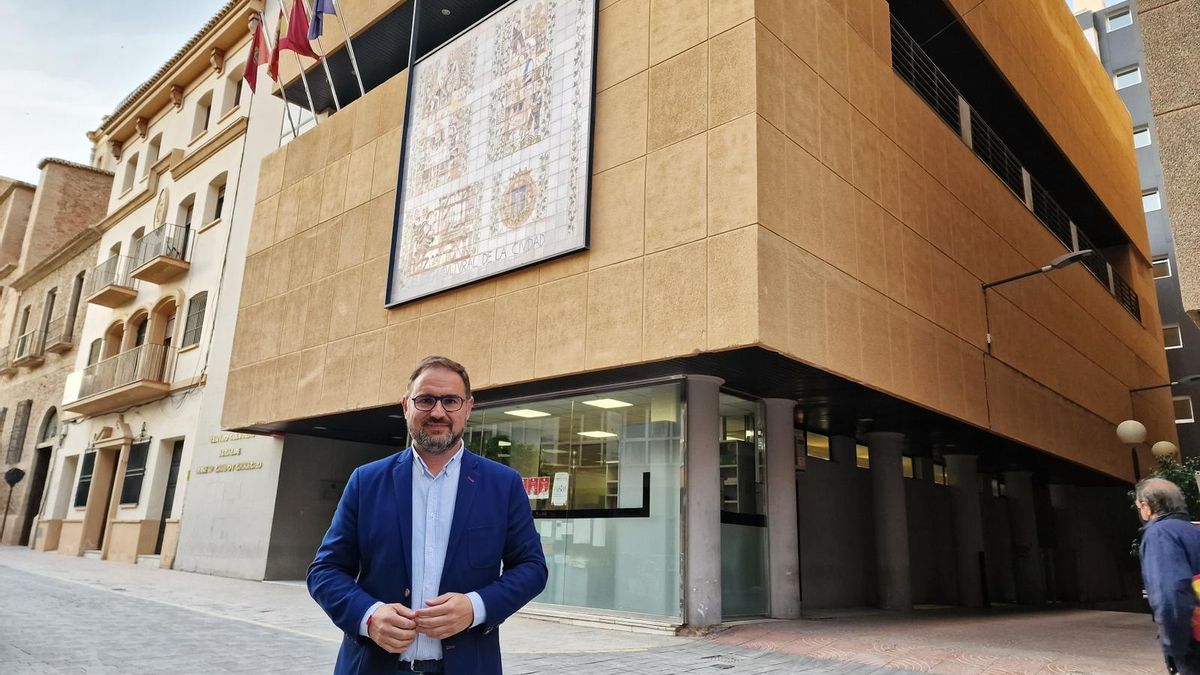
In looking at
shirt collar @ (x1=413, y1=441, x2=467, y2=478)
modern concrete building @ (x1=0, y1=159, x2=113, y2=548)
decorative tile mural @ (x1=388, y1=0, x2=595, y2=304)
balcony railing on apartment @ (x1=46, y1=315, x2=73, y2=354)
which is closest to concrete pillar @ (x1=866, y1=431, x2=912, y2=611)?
decorative tile mural @ (x1=388, y1=0, x2=595, y2=304)

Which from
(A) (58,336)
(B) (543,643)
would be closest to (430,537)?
(B) (543,643)

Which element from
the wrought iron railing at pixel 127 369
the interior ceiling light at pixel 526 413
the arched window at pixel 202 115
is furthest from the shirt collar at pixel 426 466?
the arched window at pixel 202 115

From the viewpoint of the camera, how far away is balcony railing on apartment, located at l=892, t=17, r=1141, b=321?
15.7 metres

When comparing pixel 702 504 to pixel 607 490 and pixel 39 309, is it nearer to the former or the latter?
pixel 607 490

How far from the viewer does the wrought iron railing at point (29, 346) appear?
33375 mm

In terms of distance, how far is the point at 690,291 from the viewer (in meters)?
10.5

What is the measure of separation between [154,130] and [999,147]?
1141 inches

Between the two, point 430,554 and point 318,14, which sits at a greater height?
point 318,14

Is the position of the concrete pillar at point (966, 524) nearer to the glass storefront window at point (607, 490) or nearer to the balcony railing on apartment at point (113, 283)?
the glass storefront window at point (607, 490)

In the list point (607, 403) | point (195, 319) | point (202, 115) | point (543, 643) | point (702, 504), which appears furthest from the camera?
point (202, 115)

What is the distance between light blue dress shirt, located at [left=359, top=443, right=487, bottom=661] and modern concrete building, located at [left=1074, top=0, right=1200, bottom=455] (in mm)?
37304

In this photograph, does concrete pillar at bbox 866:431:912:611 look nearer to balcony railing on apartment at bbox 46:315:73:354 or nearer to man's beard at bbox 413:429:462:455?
man's beard at bbox 413:429:462:455

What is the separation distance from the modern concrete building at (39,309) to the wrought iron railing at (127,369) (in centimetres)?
490

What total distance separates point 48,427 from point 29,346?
477cm
